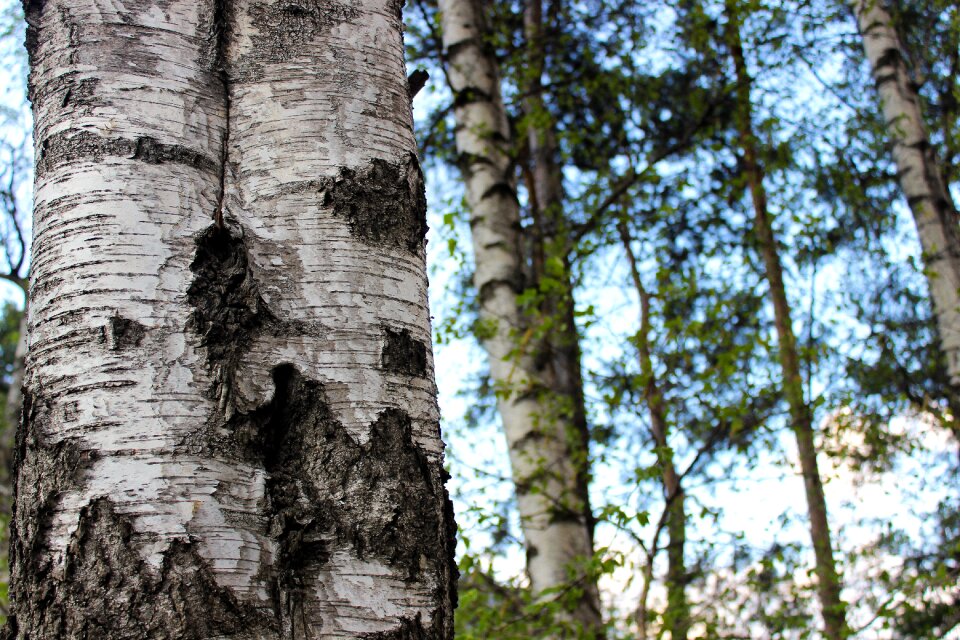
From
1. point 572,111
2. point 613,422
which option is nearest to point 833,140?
point 572,111

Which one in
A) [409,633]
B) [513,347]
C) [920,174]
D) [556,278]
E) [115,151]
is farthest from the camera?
[920,174]

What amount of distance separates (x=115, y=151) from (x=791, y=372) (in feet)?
20.1

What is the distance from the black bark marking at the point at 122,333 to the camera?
105cm

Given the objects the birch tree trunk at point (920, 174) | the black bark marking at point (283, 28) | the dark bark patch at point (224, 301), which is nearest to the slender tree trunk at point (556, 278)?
the birch tree trunk at point (920, 174)

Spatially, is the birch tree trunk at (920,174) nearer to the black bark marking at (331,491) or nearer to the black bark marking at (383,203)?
the black bark marking at (383,203)

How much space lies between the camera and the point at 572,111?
7.69m

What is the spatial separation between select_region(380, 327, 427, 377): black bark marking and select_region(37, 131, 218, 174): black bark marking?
13.7 inches

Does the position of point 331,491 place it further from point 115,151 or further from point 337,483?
point 115,151

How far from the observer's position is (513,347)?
4.54m

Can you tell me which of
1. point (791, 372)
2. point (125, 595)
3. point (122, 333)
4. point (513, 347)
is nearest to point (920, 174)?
point (791, 372)

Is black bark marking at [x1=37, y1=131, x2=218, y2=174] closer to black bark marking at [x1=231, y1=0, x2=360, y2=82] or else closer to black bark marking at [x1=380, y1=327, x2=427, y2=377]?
black bark marking at [x1=231, y1=0, x2=360, y2=82]

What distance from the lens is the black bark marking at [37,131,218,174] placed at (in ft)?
3.78

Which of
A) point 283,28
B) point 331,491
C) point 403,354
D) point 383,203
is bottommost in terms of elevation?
point 331,491

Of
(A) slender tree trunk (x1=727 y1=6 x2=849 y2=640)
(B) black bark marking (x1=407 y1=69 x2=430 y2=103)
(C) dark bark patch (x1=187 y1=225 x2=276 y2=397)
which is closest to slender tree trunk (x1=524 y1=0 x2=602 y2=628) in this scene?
(A) slender tree trunk (x1=727 y1=6 x2=849 y2=640)
